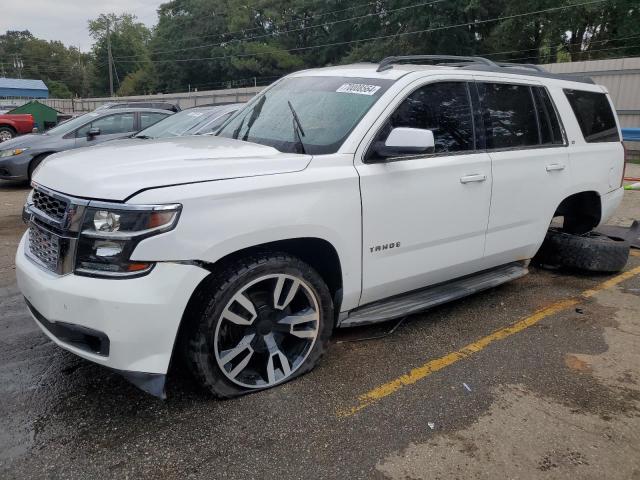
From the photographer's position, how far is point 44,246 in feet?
9.14

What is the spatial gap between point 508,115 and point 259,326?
2.60m

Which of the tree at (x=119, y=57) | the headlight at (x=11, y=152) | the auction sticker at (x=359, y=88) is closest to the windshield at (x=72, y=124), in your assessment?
the headlight at (x=11, y=152)

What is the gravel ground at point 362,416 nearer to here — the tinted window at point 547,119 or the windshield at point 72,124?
the tinted window at point 547,119

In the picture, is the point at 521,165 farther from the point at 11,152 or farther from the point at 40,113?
the point at 40,113

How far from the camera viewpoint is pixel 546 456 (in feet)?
8.48

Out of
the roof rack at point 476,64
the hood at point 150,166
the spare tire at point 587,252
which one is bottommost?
the spare tire at point 587,252

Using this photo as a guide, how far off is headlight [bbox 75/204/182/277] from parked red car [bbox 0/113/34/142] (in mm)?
16229

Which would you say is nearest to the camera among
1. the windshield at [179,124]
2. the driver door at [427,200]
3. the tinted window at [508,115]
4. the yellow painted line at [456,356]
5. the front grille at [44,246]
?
the front grille at [44,246]

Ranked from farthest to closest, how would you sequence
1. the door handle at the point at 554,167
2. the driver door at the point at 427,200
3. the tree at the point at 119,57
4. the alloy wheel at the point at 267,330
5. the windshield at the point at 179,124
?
the tree at the point at 119,57 → the windshield at the point at 179,124 → the door handle at the point at 554,167 → the driver door at the point at 427,200 → the alloy wheel at the point at 267,330

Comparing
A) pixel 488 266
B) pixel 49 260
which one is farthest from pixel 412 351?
pixel 49 260

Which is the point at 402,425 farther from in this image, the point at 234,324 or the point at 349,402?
the point at 234,324

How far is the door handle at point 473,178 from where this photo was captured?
12.1 ft

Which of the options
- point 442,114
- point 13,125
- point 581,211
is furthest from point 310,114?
point 13,125

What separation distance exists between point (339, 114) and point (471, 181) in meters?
1.06
